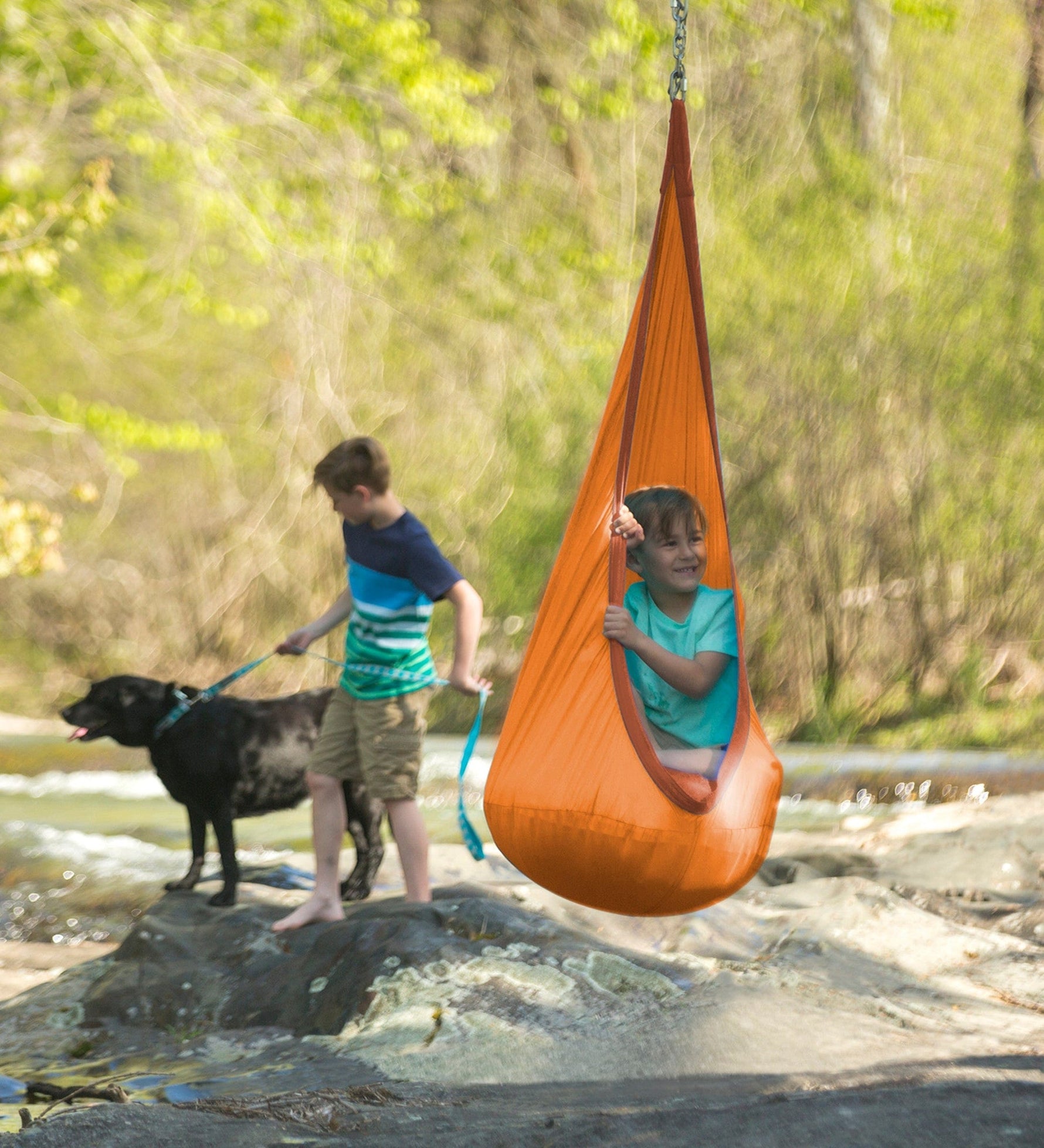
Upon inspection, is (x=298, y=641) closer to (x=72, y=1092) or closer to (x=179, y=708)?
(x=179, y=708)

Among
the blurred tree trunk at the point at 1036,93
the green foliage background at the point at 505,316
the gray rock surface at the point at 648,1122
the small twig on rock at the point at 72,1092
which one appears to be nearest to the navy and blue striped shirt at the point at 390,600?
the small twig on rock at the point at 72,1092

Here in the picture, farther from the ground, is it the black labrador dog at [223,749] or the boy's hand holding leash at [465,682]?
the boy's hand holding leash at [465,682]

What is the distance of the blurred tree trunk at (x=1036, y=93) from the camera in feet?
25.4

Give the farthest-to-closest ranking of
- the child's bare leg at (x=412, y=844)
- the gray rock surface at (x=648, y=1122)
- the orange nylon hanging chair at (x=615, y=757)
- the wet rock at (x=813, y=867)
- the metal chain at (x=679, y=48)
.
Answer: the wet rock at (x=813, y=867), the child's bare leg at (x=412, y=844), the metal chain at (x=679, y=48), the orange nylon hanging chair at (x=615, y=757), the gray rock surface at (x=648, y=1122)

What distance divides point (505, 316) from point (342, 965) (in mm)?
6818

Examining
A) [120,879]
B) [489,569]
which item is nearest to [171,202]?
[489,569]

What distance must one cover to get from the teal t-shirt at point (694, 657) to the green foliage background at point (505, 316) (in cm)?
432

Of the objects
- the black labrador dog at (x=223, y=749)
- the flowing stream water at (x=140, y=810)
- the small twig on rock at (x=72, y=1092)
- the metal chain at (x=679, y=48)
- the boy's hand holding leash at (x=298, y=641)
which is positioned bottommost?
the flowing stream water at (x=140, y=810)

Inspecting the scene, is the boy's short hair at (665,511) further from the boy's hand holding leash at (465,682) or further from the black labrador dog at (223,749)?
the black labrador dog at (223,749)

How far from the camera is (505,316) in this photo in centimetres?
960

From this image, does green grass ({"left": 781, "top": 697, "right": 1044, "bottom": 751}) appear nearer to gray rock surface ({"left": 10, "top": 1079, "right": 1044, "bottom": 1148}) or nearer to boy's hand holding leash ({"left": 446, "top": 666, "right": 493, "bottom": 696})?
boy's hand holding leash ({"left": 446, "top": 666, "right": 493, "bottom": 696})

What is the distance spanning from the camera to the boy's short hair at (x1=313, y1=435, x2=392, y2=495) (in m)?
3.65

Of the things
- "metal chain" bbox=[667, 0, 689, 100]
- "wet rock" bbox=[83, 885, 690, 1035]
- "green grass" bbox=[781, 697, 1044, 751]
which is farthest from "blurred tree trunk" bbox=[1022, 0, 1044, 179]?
"wet rock" bbox=[83, 885, 690, 1035]

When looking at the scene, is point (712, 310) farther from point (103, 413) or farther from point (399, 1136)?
point (399, 1136)
